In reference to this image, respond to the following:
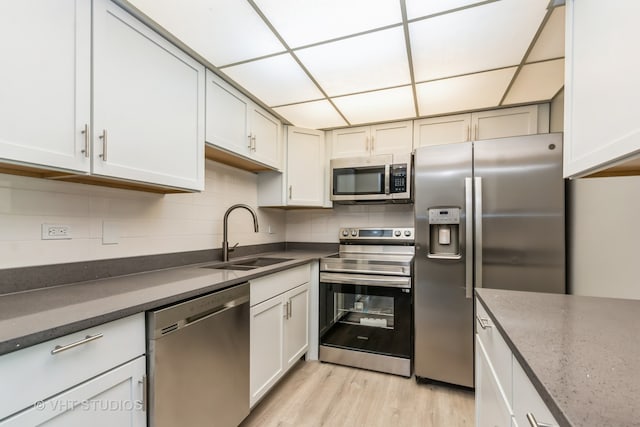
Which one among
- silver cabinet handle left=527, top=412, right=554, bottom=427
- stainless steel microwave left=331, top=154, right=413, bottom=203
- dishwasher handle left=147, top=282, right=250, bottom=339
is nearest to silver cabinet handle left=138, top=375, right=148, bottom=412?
dishwasher handle left=147, top=282, right=250, bottom=339

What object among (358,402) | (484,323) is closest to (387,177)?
(484,323)

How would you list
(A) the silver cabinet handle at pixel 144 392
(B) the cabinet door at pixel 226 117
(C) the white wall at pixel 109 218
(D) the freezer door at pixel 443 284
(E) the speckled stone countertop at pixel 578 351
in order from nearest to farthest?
1. (E) the speckled stone countertop at pixel 578 351
2. (A) the silver cabinet handle at pixel 144 392
3. (C) the white wall at pixel 109 218
4. (B) the cabinet door at pixel 226 117
5. (D) the freezer door at pixel 443 284

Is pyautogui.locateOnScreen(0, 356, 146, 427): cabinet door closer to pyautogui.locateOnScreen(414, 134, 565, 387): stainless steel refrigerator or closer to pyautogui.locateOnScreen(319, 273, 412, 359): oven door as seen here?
pyautogui.locateOnScreen(319, 273, 412, 359): oven door

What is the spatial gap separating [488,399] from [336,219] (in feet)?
6.99

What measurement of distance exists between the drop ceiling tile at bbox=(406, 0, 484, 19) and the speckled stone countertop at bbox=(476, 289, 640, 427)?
127 centimetres

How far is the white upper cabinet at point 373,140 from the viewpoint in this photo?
8.75 feet

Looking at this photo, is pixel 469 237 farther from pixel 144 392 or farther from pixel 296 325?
pixel 144 392

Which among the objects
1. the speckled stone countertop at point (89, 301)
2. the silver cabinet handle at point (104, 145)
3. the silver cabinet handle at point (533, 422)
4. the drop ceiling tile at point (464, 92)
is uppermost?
the drop ceiling tile at point (464, 92)

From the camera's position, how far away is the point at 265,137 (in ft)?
7.80

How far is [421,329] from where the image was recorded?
6.91 feet

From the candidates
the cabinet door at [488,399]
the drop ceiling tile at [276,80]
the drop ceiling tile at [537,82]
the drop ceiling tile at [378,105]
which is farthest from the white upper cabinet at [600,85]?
the drop ceiling tile at [276,80]

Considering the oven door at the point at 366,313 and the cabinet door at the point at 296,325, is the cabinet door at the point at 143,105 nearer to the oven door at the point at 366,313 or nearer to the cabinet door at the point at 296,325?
the cabinet door at the point at 296,325

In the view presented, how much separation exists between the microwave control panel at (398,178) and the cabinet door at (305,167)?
705 millimetres

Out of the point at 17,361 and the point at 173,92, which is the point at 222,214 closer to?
the point at 173,92
